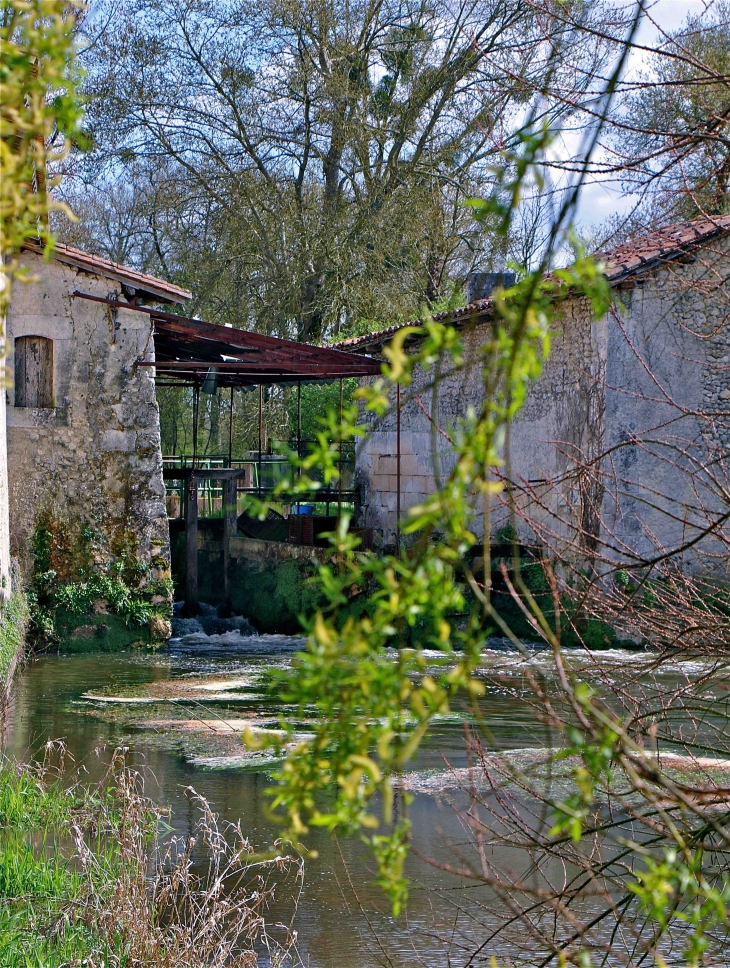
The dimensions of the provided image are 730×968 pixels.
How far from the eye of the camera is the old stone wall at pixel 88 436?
12969 millimetres

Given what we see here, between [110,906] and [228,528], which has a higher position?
[228,528]

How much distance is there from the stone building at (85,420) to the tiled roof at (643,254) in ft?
12.0

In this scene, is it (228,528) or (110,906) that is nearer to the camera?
(110,906)

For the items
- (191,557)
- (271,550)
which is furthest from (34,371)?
(271,550)

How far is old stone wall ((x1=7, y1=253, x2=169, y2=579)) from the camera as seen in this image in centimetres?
1297

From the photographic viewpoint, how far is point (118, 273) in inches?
517

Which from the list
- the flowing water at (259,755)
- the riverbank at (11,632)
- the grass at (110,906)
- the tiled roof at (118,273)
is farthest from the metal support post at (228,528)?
the grass at (110,906)

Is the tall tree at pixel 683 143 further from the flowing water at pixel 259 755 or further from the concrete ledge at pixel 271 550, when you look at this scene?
the concrete ledge at pixel 271 550

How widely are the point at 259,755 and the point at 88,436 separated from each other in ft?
19.3

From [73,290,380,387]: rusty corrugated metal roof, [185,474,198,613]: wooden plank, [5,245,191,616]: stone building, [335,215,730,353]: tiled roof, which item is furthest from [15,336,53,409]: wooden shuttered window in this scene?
[335,215,730,353]: tiled roof

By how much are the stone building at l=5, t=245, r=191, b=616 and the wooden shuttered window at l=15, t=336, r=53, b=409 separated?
0.01 meters

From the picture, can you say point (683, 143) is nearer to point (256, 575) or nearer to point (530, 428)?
point (530, 428)

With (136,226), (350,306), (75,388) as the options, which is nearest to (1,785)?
→ (75,388)

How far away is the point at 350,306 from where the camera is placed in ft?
70.8
